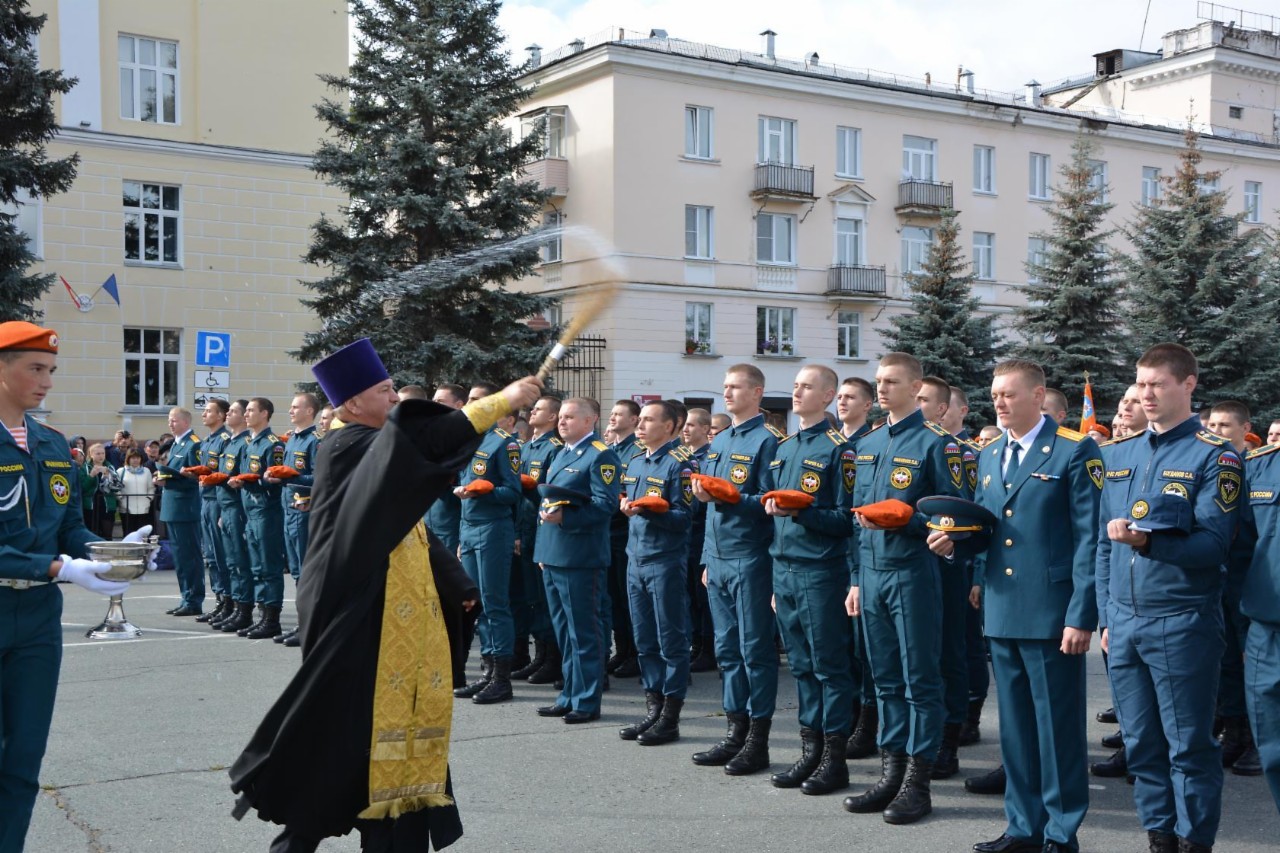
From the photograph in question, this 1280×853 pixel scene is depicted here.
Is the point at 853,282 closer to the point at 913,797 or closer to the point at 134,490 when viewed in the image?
the point at 134,490

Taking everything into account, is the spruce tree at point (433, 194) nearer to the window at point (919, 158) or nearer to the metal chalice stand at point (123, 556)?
the metal chalice stand at point (123, 556)

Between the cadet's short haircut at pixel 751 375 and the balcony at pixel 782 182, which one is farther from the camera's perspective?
the balcony at pixel 782 182

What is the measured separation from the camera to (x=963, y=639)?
770cm

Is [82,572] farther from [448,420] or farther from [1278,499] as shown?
[1278,499]

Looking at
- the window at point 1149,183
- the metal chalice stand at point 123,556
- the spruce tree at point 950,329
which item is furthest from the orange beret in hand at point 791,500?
the window at point 1149,183

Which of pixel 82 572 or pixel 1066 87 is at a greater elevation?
pixel 1066 87

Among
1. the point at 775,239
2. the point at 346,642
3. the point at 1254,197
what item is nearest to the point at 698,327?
the point at 775,239

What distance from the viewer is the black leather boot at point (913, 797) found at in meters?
6.45

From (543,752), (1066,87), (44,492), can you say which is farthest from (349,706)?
(1066,87)

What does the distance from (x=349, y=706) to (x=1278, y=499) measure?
414cm

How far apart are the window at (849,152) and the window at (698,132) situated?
495 cm

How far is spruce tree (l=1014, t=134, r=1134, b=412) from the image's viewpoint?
2889cm

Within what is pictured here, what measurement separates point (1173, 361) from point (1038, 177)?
4205 centimetres

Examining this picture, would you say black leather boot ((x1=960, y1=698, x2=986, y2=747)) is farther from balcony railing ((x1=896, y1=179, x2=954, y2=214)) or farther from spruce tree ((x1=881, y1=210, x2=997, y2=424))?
balcony railing ((x1=896, y1=179, x2=954, y2=214))
